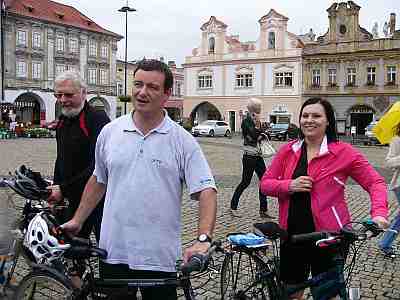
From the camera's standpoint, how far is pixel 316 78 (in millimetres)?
47438

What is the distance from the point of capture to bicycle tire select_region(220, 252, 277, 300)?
3.32m

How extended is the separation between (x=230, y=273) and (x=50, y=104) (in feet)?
158

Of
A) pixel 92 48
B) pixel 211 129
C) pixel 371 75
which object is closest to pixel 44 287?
pixel 211 129

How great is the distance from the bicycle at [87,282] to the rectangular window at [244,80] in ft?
159

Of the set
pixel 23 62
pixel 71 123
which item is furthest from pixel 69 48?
pixel 71 123

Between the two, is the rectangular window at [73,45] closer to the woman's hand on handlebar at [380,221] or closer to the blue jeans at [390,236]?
the blue jeans at [390,236]

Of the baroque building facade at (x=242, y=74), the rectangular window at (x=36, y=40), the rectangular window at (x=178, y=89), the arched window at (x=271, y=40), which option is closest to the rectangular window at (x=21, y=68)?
the rectangular window at (x=36, y=40)

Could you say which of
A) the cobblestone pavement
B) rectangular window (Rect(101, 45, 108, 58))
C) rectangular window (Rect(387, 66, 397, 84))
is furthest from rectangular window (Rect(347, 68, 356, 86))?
the cobblestone pavement

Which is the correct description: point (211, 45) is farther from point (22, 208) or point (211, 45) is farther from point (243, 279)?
point (243, 279)

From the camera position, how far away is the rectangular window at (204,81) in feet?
174

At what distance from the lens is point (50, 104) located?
4903cm

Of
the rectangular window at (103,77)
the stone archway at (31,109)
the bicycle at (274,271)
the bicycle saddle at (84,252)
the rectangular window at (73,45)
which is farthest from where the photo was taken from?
the rectangular window at (103,77)

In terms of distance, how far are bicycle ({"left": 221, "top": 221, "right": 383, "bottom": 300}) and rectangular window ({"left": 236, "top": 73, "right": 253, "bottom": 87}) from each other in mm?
47772

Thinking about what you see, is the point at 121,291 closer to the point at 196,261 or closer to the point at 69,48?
the point at 196,261
